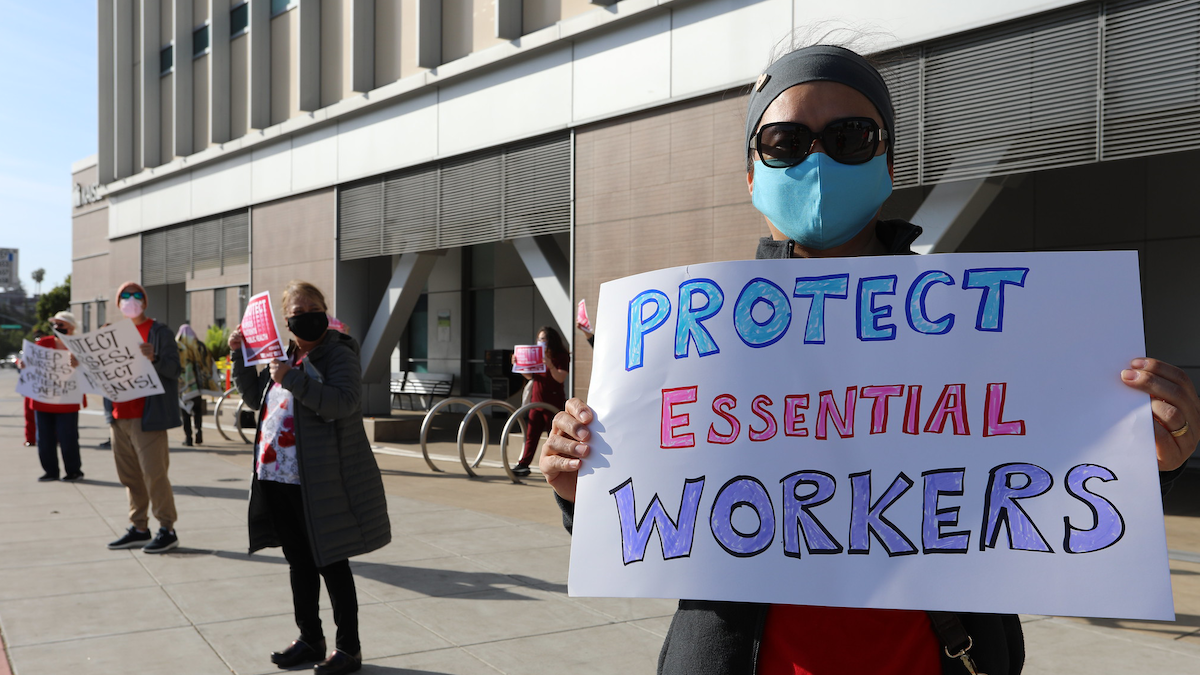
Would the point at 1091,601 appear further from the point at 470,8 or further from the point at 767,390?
the point at 470,8

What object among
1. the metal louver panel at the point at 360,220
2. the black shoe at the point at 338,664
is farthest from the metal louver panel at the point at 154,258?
the black shoe at the point at 338,664

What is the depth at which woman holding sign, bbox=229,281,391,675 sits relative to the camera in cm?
466

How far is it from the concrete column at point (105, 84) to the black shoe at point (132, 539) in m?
25.4

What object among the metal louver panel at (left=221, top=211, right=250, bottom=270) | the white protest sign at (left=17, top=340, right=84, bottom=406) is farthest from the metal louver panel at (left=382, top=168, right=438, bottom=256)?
the white protest sign at (left=17, top=340, right=84, bottom=406)

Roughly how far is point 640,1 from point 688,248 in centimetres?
321

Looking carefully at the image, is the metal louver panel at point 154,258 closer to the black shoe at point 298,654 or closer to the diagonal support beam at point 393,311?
the diagonal support beam at point 393,311

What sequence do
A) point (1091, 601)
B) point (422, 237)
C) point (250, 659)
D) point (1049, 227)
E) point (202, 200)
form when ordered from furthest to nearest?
point (202, 200), point (422, 237), point (1049, 227), point (250, 659), point (1091, 601)

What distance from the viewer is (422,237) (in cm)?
1644

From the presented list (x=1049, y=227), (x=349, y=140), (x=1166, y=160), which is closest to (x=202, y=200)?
(x=349, y=140)

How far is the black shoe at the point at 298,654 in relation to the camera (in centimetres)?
464

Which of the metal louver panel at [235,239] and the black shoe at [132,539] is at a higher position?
the metal louver panel at [235,239]

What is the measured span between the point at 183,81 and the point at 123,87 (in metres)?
5.28

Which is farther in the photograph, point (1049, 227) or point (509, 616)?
point (1049, 227)

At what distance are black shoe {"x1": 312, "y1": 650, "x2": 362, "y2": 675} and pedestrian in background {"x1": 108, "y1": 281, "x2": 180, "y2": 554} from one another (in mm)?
3229
